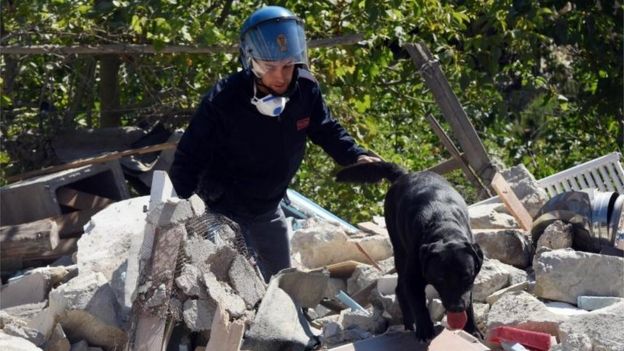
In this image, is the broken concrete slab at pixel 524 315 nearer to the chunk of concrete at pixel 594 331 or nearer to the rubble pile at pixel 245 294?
the rubble pile at pixel 245 294

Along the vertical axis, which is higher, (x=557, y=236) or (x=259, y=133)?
(x=259, y=133)

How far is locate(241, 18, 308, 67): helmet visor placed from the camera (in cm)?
556

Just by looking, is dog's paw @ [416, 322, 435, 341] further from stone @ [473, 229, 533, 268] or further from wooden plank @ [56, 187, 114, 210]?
wooden plank @ [56, 187, 114, 210]

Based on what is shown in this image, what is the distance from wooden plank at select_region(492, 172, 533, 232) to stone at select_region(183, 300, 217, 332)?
249 cm

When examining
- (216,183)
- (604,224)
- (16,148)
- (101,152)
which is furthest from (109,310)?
(16,148)

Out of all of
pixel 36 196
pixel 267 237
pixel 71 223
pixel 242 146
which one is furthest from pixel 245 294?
pixel 36 196

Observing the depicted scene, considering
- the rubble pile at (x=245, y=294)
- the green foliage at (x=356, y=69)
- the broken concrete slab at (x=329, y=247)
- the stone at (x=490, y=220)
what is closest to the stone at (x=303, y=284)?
the rubble pile at (x=245, y=294)

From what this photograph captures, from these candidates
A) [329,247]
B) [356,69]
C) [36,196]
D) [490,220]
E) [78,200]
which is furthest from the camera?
[356,69]

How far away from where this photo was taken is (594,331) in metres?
5.28

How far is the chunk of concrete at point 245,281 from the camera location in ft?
18.7

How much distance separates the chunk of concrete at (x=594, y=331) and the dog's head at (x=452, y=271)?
477mm

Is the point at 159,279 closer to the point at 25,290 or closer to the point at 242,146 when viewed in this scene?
the point at 242,146

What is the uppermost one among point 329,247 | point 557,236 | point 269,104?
point 269,104

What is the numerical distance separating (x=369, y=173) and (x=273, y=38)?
3.34ft
